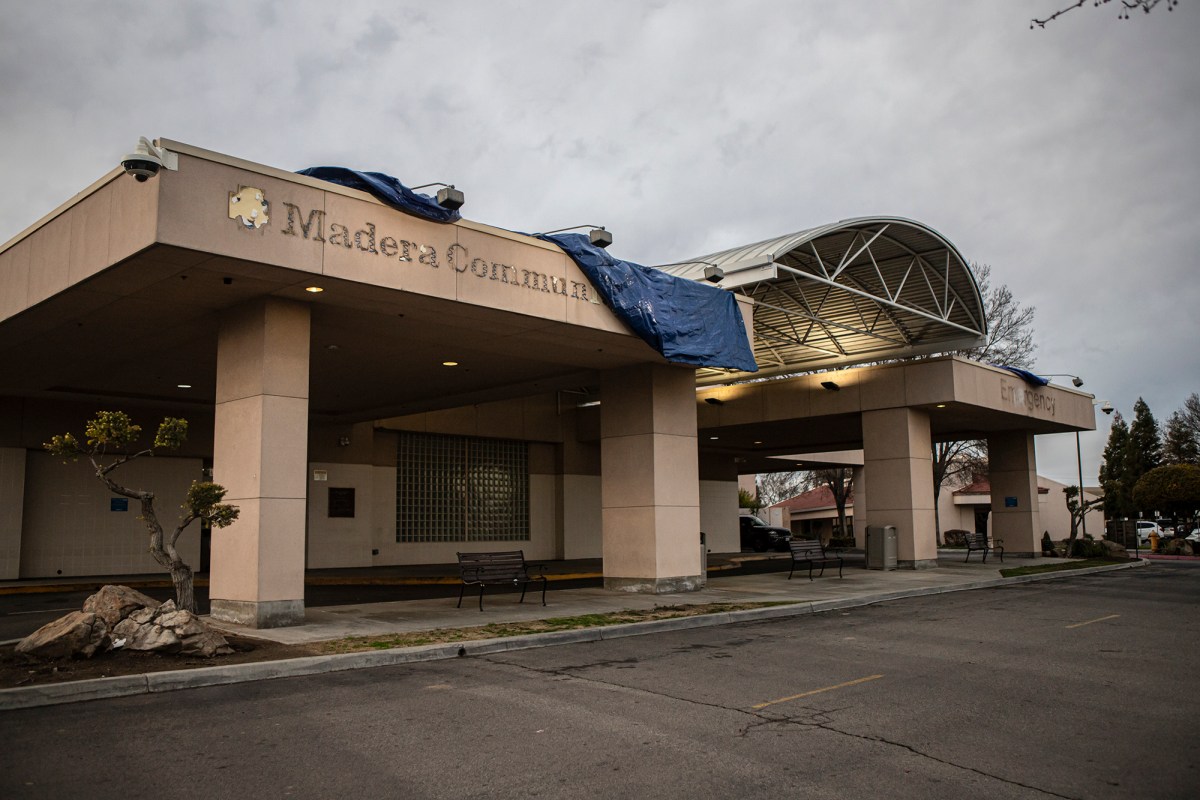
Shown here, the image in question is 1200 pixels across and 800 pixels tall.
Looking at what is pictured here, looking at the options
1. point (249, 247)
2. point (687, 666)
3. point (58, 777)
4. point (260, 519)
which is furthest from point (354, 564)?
point (58, 777)

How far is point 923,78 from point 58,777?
755cm

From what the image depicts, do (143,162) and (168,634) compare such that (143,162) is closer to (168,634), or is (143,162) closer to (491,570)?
(168,634)

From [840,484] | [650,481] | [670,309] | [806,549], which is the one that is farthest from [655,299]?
[840,484]

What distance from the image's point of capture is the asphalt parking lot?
553 centimetres

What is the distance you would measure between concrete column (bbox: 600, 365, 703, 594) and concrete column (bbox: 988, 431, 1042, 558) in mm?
17285

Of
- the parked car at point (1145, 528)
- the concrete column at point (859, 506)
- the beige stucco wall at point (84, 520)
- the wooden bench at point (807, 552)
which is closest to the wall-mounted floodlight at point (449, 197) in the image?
the wooden bench at point (807, 552)

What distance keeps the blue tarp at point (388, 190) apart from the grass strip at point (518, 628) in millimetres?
5480

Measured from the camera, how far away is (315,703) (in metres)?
7.77

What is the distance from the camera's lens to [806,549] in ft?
69.1

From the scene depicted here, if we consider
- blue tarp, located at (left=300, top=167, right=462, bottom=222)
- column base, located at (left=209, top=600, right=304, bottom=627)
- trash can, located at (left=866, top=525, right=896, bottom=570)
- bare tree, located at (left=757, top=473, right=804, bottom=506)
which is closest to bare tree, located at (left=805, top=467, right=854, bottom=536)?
bare tree, located at (left=757, top=473, right=804, bottom=506)

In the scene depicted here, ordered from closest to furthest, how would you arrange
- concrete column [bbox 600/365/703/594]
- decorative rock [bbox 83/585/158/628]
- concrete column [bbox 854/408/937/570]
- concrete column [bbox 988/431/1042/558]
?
decorative rock [bbox 83/585/158/628]
concrete column [bbox 600/365/703/594]
concrete column [bbox 854/408/937/570]
concrete column [bbox 988/431/1042/558]

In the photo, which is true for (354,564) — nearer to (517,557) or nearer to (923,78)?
(517,557)

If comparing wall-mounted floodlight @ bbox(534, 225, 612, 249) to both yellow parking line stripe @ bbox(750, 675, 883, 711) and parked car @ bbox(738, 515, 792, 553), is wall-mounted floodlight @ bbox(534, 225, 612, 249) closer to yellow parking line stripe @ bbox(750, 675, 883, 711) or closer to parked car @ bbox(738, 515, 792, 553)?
yellow parking line stripe @ bbox(750, 675, 883, 711)

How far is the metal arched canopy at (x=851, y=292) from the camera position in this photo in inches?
762
